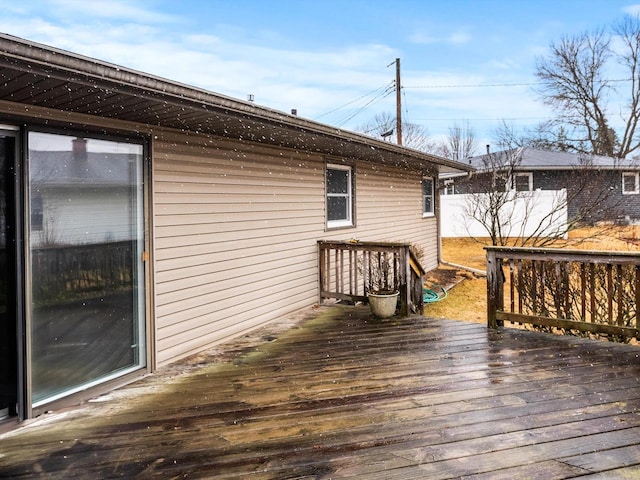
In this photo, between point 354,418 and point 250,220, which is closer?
point 354,418

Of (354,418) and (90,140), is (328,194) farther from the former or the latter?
(354,418)

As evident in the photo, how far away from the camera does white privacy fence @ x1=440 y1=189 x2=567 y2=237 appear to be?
14.0m

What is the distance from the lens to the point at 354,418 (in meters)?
2.92

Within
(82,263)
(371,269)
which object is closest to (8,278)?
(82,263)

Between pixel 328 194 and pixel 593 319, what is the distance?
13.0 ft

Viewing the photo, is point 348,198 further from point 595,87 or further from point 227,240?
point 595,87

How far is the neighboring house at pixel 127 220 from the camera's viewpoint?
115 inches

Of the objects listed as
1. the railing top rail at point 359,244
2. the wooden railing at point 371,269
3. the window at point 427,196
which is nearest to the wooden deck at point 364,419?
the wooden railing at point 371,269

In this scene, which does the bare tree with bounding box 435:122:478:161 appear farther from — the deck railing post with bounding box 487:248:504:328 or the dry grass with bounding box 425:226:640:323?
the deck railing post with bounding box 487:248:504:328

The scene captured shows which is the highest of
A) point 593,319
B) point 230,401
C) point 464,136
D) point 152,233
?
point 464,136

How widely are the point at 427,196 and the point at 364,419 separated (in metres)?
9.46

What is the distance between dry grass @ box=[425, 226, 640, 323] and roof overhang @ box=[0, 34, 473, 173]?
4.05m

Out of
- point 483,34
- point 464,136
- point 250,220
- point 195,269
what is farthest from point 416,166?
point 464,136

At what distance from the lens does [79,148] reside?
131 inches
